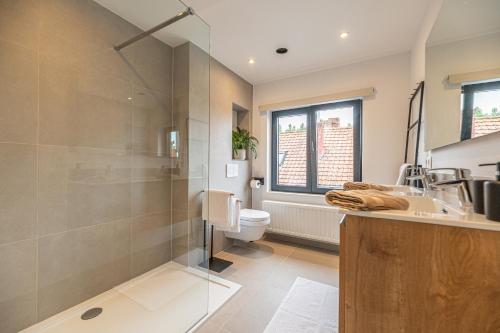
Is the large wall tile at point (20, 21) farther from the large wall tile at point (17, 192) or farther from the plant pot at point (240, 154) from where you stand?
the plant pot at point (240, 154)

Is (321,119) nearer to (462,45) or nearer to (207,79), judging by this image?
(207,79)

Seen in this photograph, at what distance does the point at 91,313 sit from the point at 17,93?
5.08 feet

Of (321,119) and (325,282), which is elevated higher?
(321,119)

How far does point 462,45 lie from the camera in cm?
105

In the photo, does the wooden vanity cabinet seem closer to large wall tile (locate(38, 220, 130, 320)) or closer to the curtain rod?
large wall tile (locate(38, 220, 130, 320))

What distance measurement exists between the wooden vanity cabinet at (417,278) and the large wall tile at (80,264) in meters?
1.78

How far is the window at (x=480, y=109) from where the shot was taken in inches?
32.8

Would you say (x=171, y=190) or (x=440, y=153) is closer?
(x=440, y=153)

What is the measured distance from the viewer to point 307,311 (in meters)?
1.55

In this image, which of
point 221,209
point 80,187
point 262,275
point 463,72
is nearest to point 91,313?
point 80,187

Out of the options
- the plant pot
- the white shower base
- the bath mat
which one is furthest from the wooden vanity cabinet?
the plant pot

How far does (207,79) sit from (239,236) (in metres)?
1.90

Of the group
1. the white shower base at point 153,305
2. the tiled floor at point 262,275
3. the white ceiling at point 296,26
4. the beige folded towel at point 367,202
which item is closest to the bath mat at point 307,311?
the tiled floor at point 262,275

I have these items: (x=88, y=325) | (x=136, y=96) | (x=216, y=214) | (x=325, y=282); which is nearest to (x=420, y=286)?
(x=325, y=282)
